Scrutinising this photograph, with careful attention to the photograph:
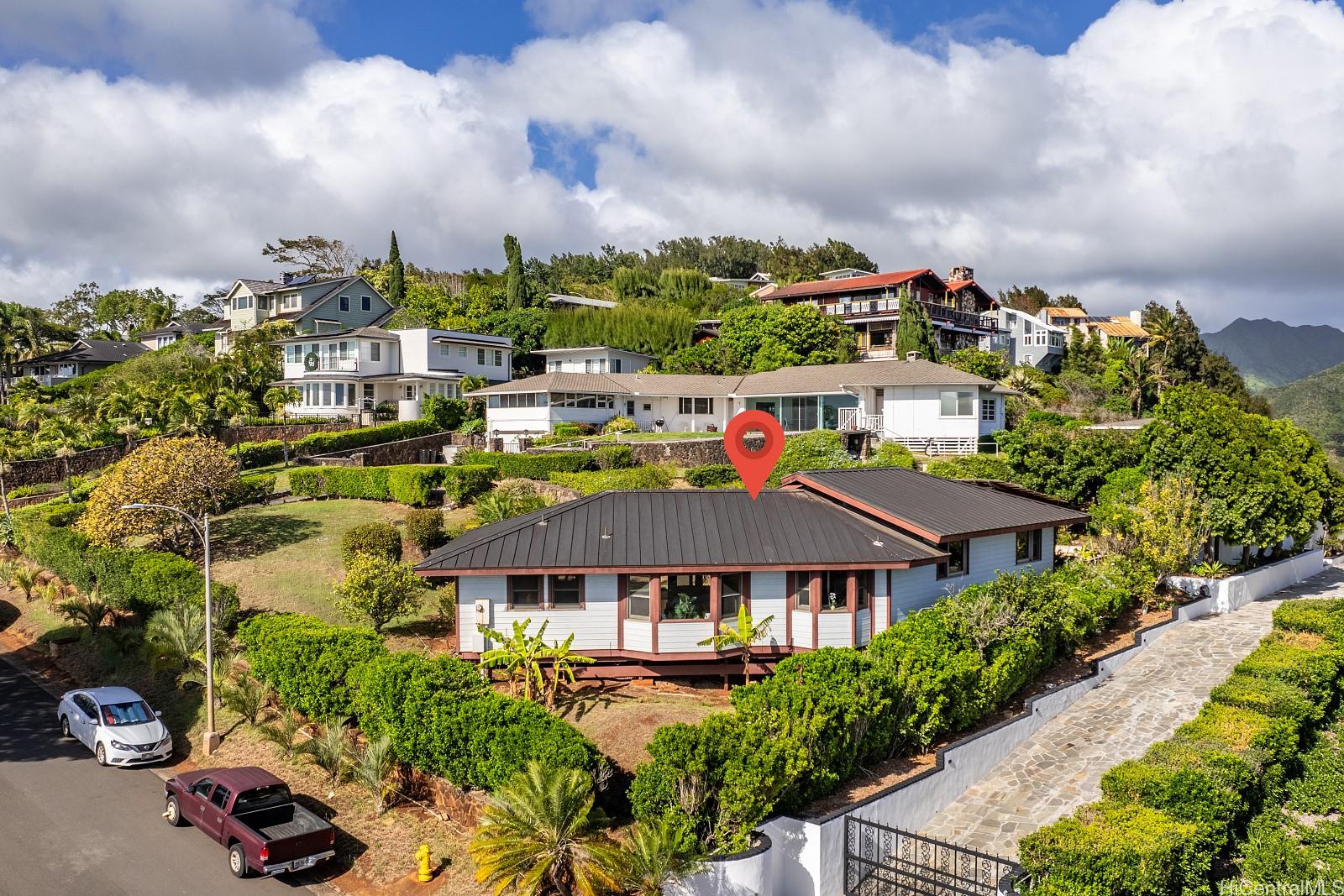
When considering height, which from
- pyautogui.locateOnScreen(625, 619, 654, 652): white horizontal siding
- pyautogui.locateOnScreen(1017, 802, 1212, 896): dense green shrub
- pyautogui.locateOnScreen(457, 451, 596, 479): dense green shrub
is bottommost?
pyautogui.locateOnScreen(1017, 802, 1212, 896): dense green shrub

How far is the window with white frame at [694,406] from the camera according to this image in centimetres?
5994

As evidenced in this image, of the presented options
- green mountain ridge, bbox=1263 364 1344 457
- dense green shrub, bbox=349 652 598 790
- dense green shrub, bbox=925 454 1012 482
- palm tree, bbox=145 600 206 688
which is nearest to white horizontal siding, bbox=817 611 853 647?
dense green shrub, bbox=349 652 598 790

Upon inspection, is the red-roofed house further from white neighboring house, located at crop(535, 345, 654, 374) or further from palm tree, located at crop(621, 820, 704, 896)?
palm tree, located at crop(621, 820, 704, 896)

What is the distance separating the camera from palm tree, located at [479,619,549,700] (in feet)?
66.4

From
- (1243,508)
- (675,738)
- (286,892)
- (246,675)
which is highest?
(1243,508)

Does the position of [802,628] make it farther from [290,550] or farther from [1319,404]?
[1319,404]

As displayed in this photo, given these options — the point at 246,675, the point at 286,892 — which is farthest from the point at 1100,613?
the point at 246,675

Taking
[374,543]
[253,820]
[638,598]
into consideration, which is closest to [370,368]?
[374,543]

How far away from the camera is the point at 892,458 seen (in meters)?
42.4

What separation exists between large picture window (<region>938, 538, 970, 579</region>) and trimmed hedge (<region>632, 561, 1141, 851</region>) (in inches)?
77.8

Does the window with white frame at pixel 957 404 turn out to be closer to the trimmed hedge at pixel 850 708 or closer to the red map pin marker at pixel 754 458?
the trimmed hedge at pixel 850 708

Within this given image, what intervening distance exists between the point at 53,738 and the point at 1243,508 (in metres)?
37.0

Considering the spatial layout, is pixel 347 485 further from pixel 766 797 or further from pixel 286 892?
pixel 766 797

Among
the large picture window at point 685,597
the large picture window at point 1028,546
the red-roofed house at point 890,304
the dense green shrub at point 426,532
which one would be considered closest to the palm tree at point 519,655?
the large picture window at point 685,597
